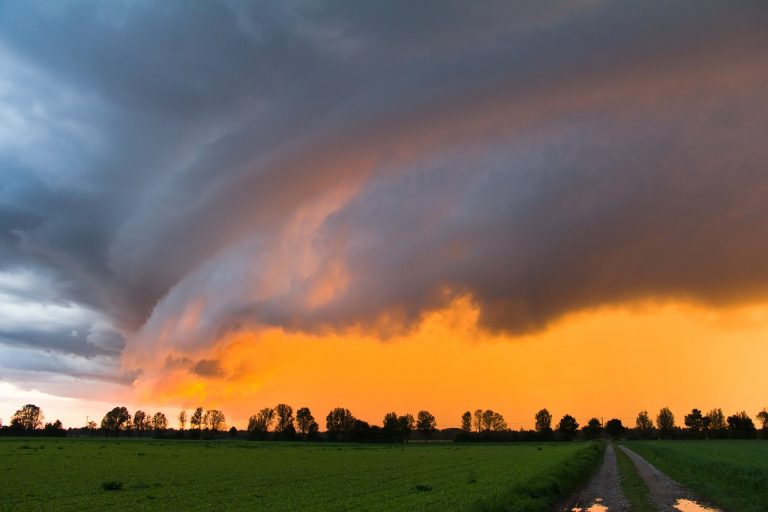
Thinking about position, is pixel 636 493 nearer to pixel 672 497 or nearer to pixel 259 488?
pixel 672 497

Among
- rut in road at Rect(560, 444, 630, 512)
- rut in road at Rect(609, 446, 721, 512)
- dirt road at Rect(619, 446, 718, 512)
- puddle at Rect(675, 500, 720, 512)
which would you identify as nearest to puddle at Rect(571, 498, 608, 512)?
rut in road at Rect(560, 444, 630, 512)

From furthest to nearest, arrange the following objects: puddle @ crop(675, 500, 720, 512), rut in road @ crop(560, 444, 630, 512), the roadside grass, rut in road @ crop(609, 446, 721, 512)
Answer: rut in road @ crop(560, 444, 630, 512)
rut in road @ crop(609, 446, 721, 512)
puddle @ crop(675, 500, 720, 512)
the roadside grass

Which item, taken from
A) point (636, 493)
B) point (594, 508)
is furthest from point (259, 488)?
point (636, 493)

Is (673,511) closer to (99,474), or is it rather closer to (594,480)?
(594,480)

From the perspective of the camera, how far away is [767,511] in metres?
27.4

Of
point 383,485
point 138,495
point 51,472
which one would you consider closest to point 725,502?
point 383,485

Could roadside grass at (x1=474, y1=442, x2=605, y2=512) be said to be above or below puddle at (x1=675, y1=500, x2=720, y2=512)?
above

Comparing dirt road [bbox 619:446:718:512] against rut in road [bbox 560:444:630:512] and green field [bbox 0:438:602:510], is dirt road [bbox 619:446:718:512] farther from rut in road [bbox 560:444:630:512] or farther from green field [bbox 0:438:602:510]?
green field [bbox 0:438:602:510]

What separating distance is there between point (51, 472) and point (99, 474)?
16.9ft

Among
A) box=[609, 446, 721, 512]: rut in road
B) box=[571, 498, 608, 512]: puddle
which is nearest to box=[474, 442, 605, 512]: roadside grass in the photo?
box=[571, 498, 608, 512]: puddle

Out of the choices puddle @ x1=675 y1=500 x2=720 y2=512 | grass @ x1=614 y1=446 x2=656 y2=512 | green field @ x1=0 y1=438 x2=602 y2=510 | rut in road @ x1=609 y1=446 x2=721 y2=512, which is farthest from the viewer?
grass @ x1=614 y1=446 x2=656 y2=512

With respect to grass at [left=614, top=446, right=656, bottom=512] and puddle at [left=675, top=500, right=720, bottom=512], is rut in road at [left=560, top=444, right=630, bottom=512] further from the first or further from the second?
puddle at [left=675, top=500, right=720, bottom=512]

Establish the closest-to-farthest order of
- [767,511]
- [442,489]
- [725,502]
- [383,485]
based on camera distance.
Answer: [767,511] < [725,502] < [442,489] < [383,485]

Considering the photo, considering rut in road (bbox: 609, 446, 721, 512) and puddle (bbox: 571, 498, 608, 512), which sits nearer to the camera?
puddle (bbox: 571, 498, 608, 512)
